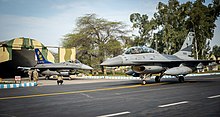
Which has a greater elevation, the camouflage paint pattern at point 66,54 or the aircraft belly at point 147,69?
the camouflage paint pattern at point 66,54

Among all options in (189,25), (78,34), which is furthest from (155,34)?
(78,34)

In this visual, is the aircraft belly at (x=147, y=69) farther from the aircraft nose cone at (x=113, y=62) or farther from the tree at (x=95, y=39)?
the tree at (x=95, y=39)

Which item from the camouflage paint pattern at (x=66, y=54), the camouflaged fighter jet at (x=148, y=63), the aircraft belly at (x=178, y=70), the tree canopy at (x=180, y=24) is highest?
the tree canopy at (x=180, y=24)

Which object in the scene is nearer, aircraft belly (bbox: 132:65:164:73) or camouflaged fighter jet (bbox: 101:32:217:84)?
camouflaged fighter jet (bbox: 101:32:217:84)

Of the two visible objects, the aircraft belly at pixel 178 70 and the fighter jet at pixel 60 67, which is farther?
the fighter jet at pixel 60 67

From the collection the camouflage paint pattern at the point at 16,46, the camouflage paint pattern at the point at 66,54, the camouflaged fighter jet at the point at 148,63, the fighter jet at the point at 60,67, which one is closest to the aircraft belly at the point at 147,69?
the camouflaged fighter jet at the point at 148,63

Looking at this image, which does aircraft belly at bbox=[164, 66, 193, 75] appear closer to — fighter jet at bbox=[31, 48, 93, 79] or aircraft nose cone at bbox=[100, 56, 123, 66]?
aircraft nose cone at bbox=[100, 56, 123, 66]

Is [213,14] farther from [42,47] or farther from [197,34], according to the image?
[42,47]

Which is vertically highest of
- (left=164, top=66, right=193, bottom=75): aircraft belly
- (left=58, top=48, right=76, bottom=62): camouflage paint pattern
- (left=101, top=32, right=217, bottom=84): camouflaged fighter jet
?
(left=58, top=48, right=76, bottom=62): camouflage paint pattern

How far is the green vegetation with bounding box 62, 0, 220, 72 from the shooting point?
4847 cm

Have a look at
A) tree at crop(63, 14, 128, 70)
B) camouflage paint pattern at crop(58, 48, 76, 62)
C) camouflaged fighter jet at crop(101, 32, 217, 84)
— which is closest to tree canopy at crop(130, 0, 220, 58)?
tree at crop(63, 14, 128, 70)

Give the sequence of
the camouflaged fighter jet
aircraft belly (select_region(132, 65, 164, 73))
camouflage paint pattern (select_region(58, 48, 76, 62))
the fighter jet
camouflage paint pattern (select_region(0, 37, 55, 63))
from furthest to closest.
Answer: camouflage paint pattern (select_region(58, 48, 76, 62)), camouflage paint pattern (select_region(0, 37, 55, 63)), the fighter jet, aircraft belly (select_region(132, 65, 164, 73)), the camouflaged fighter jet

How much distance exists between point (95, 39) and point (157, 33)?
18.4 m

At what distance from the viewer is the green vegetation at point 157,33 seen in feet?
159
